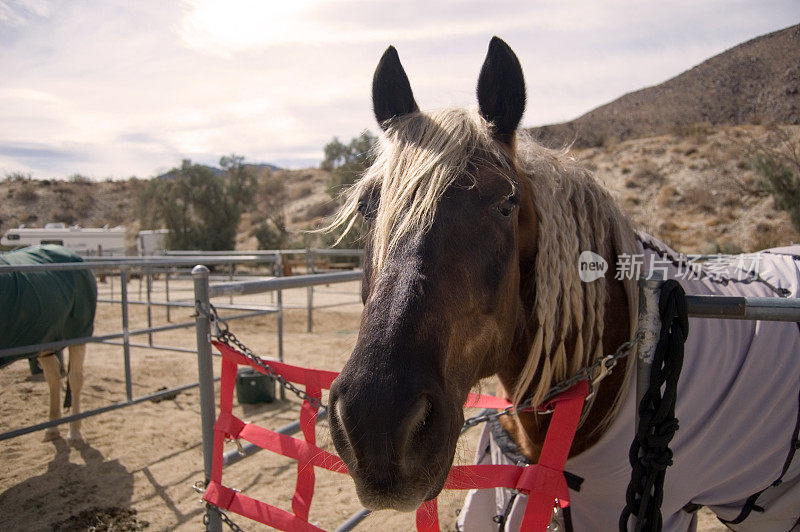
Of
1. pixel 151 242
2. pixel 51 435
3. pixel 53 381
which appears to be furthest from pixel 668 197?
pixel 151 242

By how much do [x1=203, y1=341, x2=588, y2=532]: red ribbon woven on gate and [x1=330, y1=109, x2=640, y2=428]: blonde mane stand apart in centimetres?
15

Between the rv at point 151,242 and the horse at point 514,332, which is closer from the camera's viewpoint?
the horse at point 514,332

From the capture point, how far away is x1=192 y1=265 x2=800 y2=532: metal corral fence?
3.90 feet

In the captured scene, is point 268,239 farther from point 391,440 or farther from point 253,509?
point 391,440

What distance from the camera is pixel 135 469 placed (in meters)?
3.97

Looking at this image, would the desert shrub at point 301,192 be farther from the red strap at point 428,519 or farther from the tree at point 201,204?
the red strap at point 428,519

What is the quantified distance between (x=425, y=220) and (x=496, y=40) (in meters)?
0.70

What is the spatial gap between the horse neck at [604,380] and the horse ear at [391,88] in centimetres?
93

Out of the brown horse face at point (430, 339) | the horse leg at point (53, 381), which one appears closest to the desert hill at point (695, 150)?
the brown horse face at point (430, 339)

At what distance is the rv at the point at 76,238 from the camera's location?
1884cm

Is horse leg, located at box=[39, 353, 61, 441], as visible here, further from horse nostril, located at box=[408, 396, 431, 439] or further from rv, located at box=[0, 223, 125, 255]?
rv, located at box=[0, 223, 125, 255]

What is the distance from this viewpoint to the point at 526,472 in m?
1.45

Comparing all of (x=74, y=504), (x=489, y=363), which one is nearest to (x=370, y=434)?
(x=489, y=363)

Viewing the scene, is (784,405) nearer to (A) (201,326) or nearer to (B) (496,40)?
(B) (496,40)
